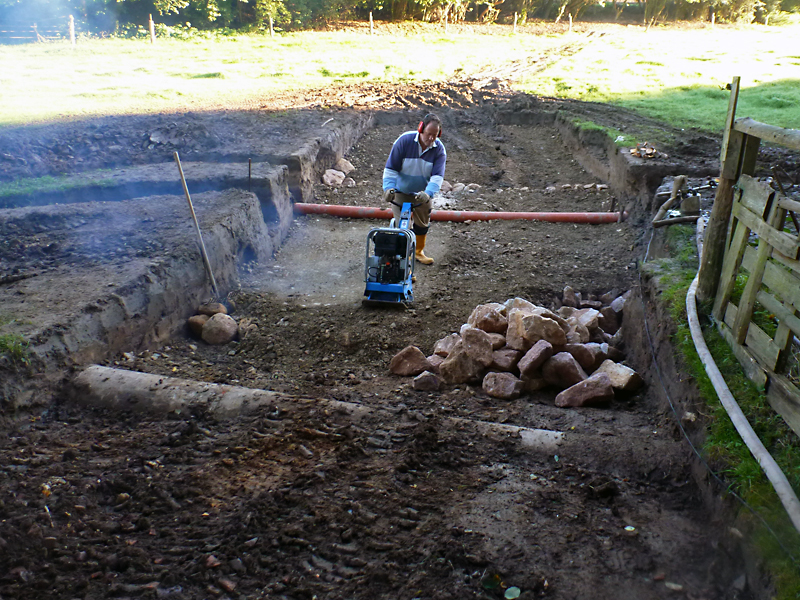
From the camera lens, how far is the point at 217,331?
5773 millimetres

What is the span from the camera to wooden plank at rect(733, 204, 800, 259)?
307cm

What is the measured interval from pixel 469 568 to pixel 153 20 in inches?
1085

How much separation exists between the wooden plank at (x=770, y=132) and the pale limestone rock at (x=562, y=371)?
199cm

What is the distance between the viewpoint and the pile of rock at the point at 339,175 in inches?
426

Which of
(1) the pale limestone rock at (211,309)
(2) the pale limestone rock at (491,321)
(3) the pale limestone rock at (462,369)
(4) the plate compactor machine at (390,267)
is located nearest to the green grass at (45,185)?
(1) the pale limestone rock at (211,309)

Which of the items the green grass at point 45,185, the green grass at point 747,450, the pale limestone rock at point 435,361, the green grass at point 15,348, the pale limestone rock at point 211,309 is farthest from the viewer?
the green grass at point 45,185

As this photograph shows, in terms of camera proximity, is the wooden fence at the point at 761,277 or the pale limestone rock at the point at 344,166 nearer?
the wooden fence at the point at 761,277

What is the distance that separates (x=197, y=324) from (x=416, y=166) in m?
3.05

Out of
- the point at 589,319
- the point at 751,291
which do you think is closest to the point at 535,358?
the point at 589,319

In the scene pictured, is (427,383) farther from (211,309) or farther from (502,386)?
(211,309)

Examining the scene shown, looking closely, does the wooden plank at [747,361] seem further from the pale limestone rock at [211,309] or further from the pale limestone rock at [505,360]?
the pale limestone rock at [211,309]

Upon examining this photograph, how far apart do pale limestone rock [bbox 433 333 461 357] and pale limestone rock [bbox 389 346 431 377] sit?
23 centimetres

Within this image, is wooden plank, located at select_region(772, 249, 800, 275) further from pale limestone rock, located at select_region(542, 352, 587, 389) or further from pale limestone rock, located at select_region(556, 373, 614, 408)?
pale limestone rock, located at select_region(542, 352, 587, 389)

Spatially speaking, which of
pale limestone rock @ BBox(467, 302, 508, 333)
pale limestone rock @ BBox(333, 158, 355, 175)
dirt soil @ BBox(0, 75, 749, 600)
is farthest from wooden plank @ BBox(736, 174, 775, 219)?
pale limestone rock @ BBox(333, 158, 355, 175)
